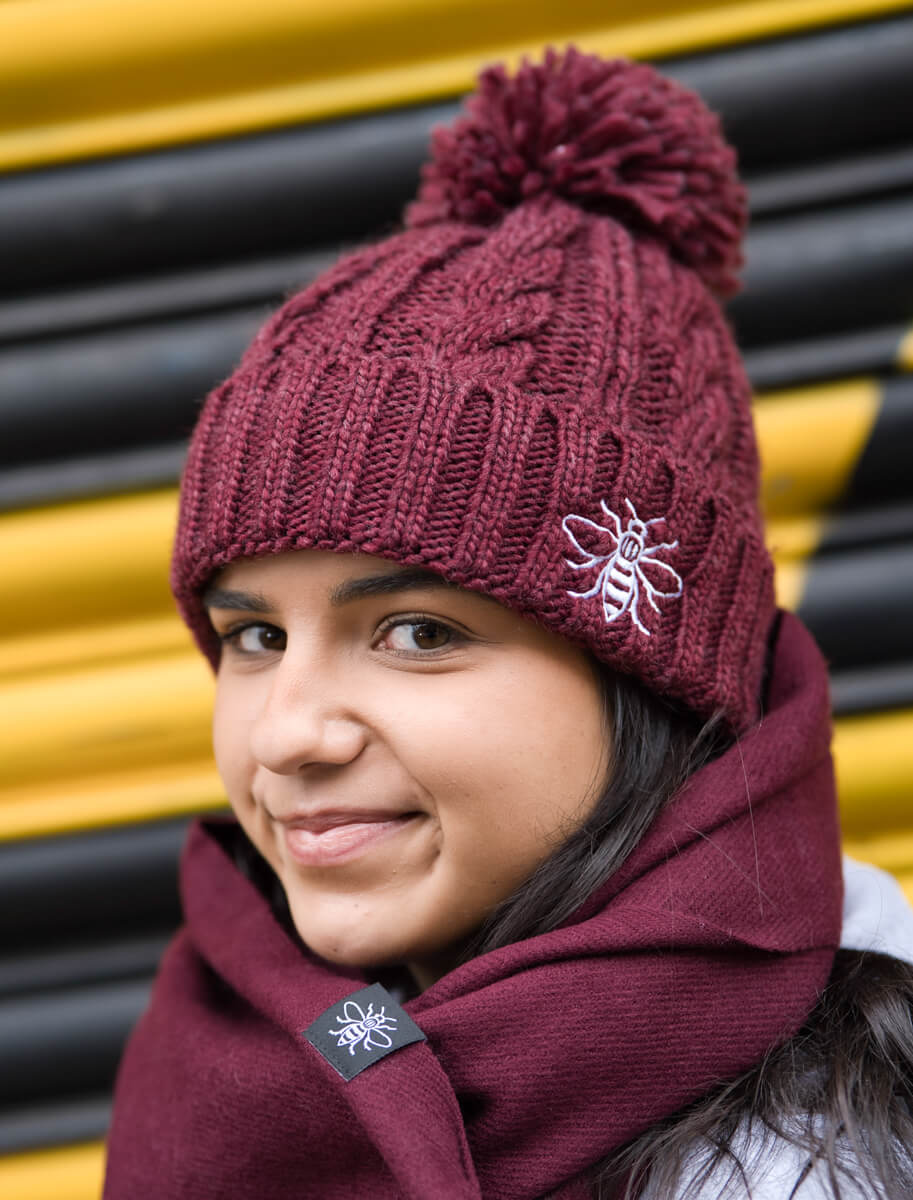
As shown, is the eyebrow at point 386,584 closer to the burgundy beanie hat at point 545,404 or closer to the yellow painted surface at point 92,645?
the burgundy beanie hat at point 545,404

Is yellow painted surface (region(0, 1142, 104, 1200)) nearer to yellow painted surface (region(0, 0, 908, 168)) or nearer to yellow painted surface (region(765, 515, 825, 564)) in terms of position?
yellow painted surface (region(765, 515, 825, 564))

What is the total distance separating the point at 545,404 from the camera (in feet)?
3.90

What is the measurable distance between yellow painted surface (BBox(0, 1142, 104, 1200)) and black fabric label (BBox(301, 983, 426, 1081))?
1146mm

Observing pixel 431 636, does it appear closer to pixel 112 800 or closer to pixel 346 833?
pixel 346 833

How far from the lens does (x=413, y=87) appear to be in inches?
70.0

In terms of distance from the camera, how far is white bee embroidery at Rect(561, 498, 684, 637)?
1.17 meters

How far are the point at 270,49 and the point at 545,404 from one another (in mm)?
1013

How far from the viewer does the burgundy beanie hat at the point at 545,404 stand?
3.79 ft

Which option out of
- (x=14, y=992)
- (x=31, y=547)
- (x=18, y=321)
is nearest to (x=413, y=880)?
(x=31, y=547)

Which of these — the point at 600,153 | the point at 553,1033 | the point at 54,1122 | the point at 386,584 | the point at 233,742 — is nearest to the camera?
the point at 553,1033

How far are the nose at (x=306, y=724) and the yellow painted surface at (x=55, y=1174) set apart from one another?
1257mm

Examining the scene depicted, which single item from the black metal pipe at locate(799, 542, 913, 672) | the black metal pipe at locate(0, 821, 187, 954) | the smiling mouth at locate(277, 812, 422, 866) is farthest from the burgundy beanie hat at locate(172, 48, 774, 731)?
the black metal pipe at locate(0, 821, 187, 954)

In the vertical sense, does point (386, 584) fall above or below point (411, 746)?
above

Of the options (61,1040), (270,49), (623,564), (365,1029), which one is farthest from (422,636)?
(61,1040)
